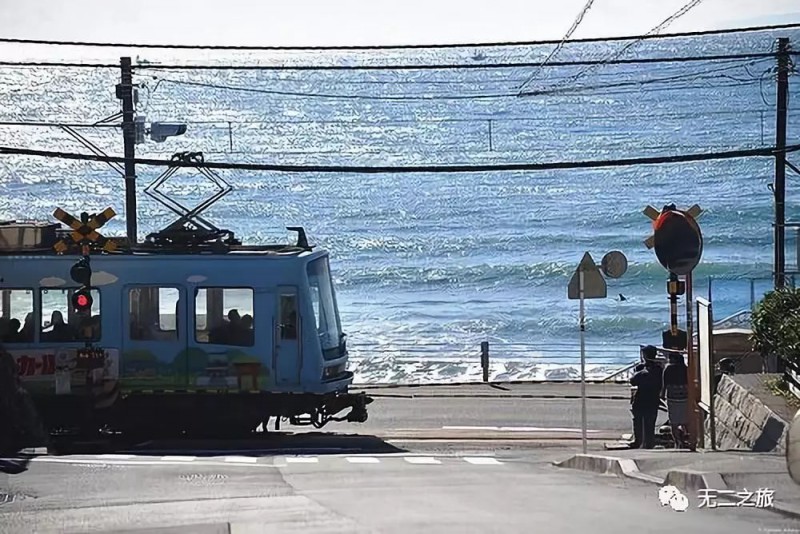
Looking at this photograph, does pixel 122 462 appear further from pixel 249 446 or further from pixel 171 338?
pixel 171 338

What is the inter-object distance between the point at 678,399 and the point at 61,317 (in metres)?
9.21

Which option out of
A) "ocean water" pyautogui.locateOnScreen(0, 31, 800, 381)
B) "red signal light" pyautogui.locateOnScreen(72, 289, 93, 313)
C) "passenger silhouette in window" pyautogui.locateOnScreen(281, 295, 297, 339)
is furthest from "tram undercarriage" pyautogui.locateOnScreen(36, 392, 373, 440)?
"ocean water" pyautogui.locateOnScreen(0, 31, 800, 381)

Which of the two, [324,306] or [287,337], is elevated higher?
[324,306]

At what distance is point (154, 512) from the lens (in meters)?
11.0

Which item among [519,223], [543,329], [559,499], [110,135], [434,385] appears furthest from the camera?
[110,135]

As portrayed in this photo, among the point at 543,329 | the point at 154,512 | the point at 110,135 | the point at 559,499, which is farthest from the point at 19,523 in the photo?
the point at 110,135

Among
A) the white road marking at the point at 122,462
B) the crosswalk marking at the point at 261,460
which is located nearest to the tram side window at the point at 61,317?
the crosswalk marking at the point at 261,460

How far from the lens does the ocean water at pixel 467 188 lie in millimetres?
47781

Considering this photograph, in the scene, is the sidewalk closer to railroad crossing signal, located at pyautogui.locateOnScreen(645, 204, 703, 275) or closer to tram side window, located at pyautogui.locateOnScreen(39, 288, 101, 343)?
railroad crossing signal, located at pyautogui.locateOnScreen(645, 204, 703, 275)

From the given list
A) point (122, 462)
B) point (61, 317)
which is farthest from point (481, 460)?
point (61, 317)

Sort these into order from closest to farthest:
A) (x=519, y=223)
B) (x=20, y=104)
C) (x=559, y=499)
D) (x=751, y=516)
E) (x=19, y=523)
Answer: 1. (x=751, y=516)
2. (x=19, y=523)
3. (x=559, y=499)
4. (x=519, y=223)
5. (x=20, y=104)

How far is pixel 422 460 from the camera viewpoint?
16.5 metres

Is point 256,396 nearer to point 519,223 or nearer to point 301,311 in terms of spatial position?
point 301,311

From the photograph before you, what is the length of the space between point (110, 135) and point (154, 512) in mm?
83449
